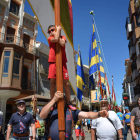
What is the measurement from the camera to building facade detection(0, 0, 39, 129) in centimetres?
1644

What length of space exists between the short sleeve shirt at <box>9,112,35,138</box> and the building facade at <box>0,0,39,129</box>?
12.8m

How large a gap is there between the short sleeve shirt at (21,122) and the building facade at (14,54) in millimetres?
12754

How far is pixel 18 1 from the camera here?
66.1ft

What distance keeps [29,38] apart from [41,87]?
670 centimetres

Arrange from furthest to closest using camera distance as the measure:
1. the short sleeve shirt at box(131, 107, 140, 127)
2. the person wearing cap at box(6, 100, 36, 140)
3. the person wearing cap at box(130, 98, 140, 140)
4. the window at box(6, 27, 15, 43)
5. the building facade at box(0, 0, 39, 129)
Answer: the window at box(6, 27, 15, 43), the building facade at box(0, 0, 39, 129), the short sleeve shirt at box(131, 107, 140, 127), the person wearing cap at box(130, 98, 140, 140), the person wearing cap at box(6, 100, 36, 140)

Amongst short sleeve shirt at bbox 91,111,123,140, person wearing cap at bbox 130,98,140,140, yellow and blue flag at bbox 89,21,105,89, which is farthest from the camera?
yellow and blue flag at bbox 89,21,105,89

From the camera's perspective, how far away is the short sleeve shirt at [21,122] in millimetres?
3838

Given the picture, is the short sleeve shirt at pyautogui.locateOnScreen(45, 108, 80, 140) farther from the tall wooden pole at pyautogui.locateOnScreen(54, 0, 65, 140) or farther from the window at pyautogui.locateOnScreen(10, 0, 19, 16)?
the window at pyautogui.locateOnScreen(10, 0, 19, 16)

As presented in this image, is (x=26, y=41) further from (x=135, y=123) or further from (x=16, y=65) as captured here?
(x=135, y=123)

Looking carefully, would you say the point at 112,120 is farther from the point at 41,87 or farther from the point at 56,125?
the point at 41,87

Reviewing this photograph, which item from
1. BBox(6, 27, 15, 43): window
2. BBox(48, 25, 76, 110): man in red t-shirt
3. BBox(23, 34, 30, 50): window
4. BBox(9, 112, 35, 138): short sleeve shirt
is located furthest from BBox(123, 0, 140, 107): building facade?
BBox(48, 25, 76, 110): man in red t-shirt

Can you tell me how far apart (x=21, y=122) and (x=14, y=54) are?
1435 cm

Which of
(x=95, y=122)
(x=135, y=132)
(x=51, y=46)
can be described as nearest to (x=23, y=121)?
(x=95, y=122)

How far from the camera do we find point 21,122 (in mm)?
3947
